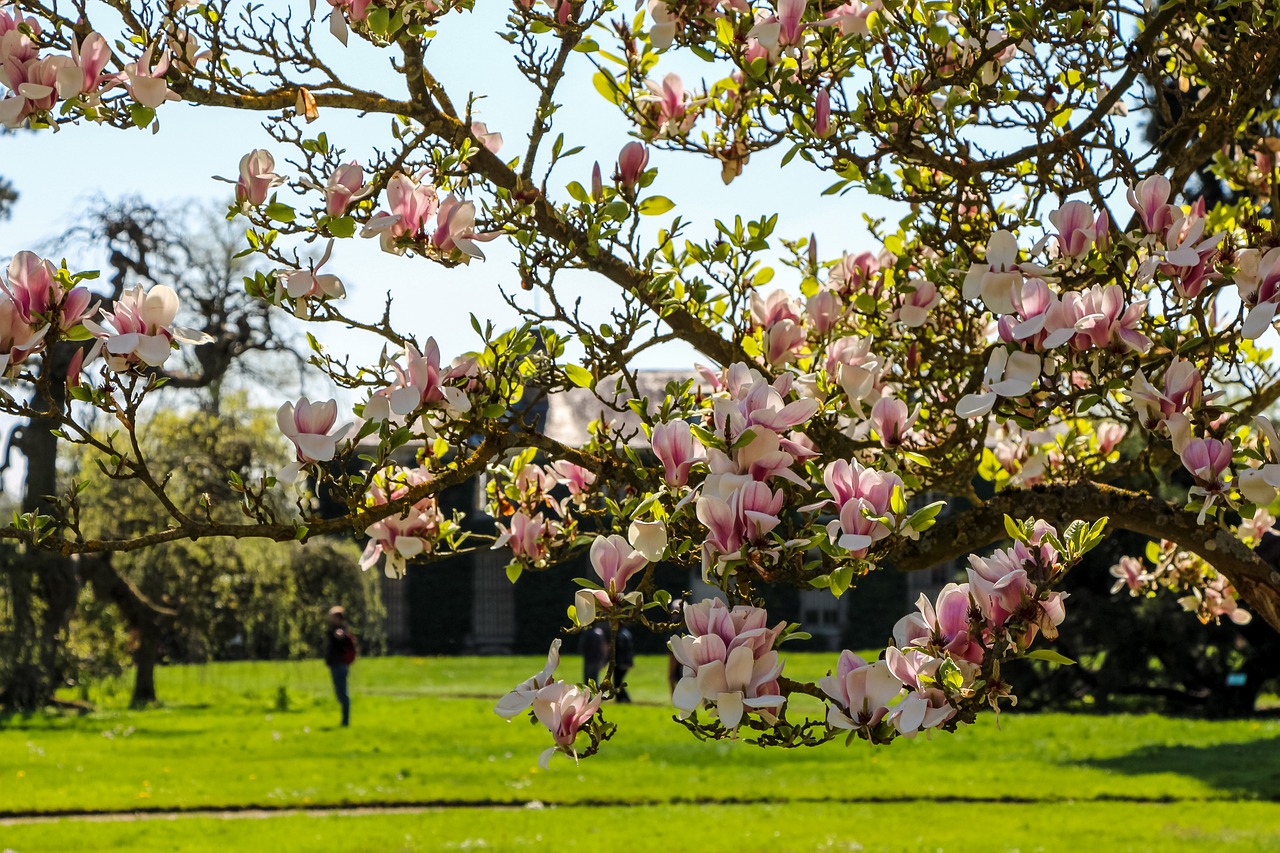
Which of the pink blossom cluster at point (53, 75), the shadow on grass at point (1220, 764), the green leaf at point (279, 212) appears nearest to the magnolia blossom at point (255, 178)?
the green leaf at point (279, 212)

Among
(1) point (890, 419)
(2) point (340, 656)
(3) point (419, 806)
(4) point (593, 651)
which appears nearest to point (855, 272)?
(1) point (890, 419)

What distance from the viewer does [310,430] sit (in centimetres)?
257

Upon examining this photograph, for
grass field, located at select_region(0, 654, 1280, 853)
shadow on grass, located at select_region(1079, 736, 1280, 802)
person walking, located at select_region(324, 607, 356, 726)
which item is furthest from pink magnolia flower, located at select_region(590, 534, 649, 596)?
person walking, located at select_region(324, 607, 356, 726)

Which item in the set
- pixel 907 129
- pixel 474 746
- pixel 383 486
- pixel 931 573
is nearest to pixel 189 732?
pixel 474 746

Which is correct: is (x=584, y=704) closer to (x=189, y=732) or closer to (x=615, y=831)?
(x=615, y=831)

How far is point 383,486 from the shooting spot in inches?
134

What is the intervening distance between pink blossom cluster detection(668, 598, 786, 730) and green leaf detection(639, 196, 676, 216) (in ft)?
4.29

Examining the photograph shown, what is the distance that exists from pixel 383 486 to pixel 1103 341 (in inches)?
70.4

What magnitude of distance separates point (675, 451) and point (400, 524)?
1329 mm

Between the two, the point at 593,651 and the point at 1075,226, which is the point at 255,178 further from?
the point at 593,651

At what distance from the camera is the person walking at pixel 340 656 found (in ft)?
45.9

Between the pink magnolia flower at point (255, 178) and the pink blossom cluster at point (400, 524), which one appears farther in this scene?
the pink blossom cluster at point (400, 524)

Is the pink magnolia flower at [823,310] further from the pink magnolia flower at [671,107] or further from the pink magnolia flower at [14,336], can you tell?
the pink magnolia flower at [14,336]

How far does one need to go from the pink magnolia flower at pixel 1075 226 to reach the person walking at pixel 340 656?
40.3ft
